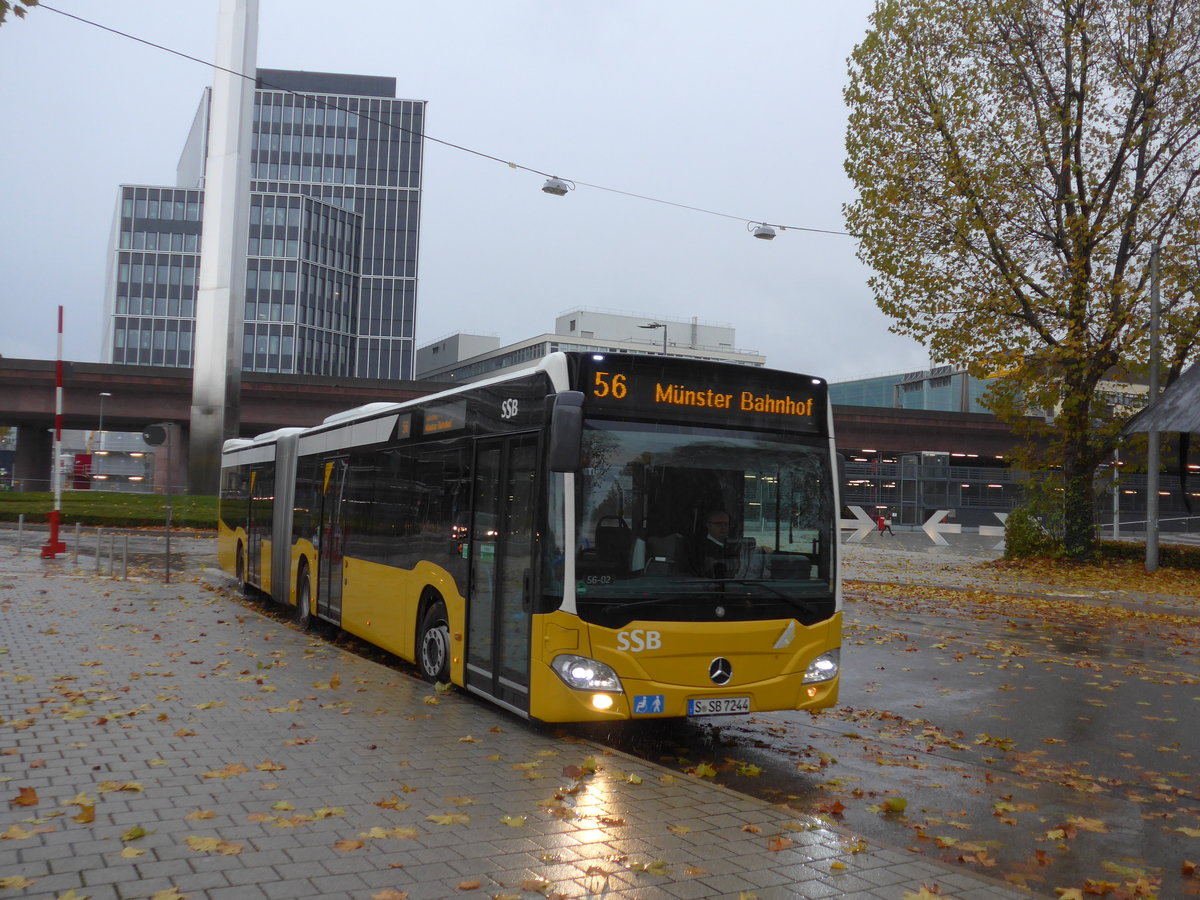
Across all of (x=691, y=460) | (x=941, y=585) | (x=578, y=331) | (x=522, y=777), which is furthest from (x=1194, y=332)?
(x=578, y=331)

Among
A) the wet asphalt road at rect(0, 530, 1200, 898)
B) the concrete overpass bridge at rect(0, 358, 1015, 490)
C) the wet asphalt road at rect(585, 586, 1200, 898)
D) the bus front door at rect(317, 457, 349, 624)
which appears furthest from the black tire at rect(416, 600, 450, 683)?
the concrete overpass bridge at rect(0, 358, 1015, 490)

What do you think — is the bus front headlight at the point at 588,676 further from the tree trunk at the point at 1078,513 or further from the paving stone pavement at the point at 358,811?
the tree trunk at the point at 1078,513

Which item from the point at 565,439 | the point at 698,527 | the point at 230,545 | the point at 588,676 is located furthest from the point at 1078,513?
the point at 565,439

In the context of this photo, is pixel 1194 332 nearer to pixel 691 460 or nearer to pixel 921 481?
pixel 691 460

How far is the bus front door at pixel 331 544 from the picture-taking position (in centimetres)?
1309

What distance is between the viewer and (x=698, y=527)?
767 cm

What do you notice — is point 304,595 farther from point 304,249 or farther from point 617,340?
point 304,249

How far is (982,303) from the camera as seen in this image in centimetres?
2780

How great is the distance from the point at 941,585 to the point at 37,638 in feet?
60.3

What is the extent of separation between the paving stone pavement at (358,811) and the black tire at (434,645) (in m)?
0.30

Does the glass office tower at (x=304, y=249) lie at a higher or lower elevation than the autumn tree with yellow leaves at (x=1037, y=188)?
higher

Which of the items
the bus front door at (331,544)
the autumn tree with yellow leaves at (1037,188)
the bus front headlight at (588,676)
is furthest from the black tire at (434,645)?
the autumn tree with yellow leaves at (1037,188)

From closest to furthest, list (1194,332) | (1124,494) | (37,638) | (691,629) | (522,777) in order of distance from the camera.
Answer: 1. (522,777)
2. (691,629)
3. (37,638)
4. (1194,332)
5. (1124,494)

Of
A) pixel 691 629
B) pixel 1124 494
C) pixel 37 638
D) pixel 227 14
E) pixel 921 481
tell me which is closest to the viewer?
pixel 691 629
